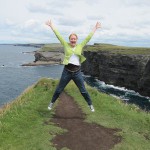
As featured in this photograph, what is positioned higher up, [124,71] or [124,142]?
[124,142]

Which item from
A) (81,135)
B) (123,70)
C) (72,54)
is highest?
(72,54)

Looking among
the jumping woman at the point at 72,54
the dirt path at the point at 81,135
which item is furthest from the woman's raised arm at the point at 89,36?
the dirt path at the point at 81,135

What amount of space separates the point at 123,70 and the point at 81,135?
10876 cm

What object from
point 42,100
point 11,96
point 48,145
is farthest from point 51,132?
point 11,96

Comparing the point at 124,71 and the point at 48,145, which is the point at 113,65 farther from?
the point at 48,145

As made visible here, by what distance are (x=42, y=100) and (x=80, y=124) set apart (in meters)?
7.38

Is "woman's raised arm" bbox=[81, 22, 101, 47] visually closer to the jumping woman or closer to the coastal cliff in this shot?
the jumping woman

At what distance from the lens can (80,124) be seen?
49.3 feet

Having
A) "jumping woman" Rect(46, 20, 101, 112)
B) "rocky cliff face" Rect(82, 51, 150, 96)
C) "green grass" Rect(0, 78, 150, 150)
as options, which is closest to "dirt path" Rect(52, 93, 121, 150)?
"green grass" Rect(0, 78, 150, 150)

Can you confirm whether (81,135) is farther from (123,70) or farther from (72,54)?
(123,70)

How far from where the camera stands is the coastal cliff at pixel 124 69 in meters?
103

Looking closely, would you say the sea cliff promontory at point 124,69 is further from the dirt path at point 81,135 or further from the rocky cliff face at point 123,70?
the dirt path at point 81,135

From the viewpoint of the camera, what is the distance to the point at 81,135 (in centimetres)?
1302

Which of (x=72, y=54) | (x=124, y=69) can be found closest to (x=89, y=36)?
(x=72, y=54)
